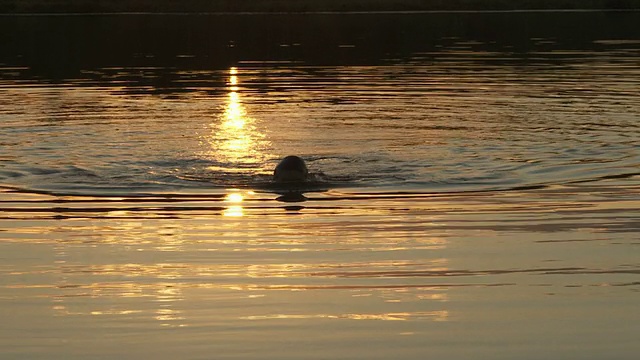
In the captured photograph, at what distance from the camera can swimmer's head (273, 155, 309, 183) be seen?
57.3 ft

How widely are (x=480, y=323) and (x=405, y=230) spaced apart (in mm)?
3980

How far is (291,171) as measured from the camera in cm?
1750

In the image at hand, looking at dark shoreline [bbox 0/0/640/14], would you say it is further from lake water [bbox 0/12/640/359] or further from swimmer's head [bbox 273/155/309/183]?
swimmer's head [bbox 273/155/309/183]

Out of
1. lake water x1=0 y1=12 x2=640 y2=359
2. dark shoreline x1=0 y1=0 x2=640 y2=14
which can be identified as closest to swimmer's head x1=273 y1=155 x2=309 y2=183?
lake water x1=0 y1=12 x2=640 y2=359

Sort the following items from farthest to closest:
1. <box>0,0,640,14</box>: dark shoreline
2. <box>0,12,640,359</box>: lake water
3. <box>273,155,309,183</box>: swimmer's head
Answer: <box>0,0,640,14</box>: dark shoreline < <box>273,155,309,183</box>: swimmer's head < <box>0,12,640,359</box>: lake water

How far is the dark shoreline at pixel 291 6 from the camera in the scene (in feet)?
258

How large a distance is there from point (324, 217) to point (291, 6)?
6448 centimetres

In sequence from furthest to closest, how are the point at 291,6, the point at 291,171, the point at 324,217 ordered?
1. the point at 291,6
2. the point at 291,171
3. the point at 324,217

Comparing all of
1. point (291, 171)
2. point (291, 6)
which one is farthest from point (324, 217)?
point (291, 6)

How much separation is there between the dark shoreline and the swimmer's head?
61190 millimetres

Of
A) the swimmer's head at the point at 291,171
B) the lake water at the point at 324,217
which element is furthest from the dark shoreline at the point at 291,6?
the swimmer's head at the point at 291,171

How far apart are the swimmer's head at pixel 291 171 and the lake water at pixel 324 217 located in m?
0.19

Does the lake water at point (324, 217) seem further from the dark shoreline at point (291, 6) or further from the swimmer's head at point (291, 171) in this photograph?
the dark shoreline at point (291, 6)

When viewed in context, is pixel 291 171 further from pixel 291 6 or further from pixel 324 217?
pixel 291 6
